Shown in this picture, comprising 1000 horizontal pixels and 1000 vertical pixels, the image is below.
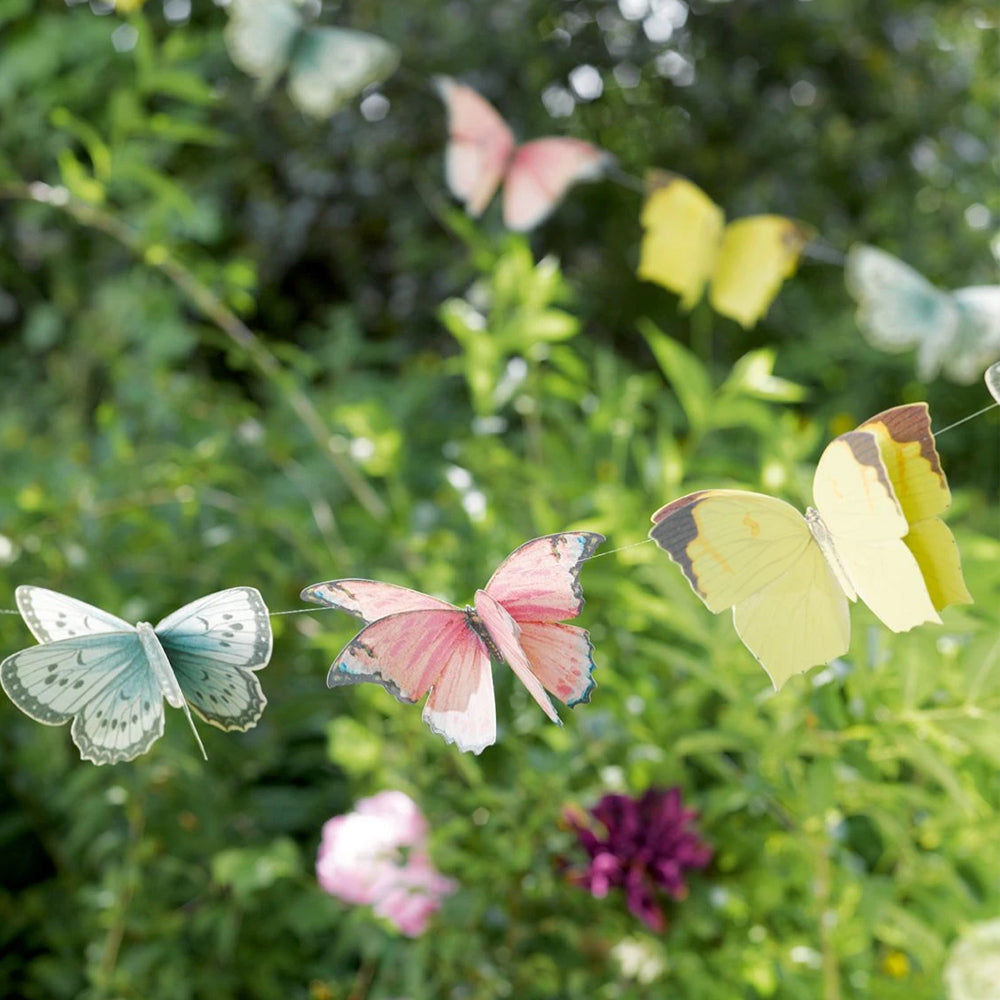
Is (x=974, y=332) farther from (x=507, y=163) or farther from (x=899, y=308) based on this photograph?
(x=507, y=163)

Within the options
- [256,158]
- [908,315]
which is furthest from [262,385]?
[908,315]

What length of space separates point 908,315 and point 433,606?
551mm

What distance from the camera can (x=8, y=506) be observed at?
1.54 m

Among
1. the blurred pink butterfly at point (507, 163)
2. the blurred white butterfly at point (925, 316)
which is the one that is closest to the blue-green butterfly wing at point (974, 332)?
the blurred white butterfly at point (925, 316)

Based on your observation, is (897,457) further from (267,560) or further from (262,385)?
(262,385)

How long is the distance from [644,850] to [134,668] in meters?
0.55

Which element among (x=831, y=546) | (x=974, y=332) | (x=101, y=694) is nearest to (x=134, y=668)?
(x=101, y=694)

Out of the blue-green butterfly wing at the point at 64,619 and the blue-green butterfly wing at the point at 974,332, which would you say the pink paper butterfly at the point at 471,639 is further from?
the blue-green butterfly wing at the point at 974,332

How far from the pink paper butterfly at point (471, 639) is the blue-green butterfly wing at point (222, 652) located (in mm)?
36

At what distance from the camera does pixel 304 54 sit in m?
1.08

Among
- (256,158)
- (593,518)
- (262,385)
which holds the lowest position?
(262,385)

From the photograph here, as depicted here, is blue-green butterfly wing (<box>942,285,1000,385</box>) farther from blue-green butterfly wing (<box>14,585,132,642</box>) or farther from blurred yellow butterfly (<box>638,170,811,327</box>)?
blue-green butterfly wing (<box>14,585,132,642</box>)

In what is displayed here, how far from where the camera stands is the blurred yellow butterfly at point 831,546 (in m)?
0.47

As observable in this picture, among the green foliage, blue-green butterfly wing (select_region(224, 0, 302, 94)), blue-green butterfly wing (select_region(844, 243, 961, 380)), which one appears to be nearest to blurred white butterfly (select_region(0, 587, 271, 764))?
the green foliage
